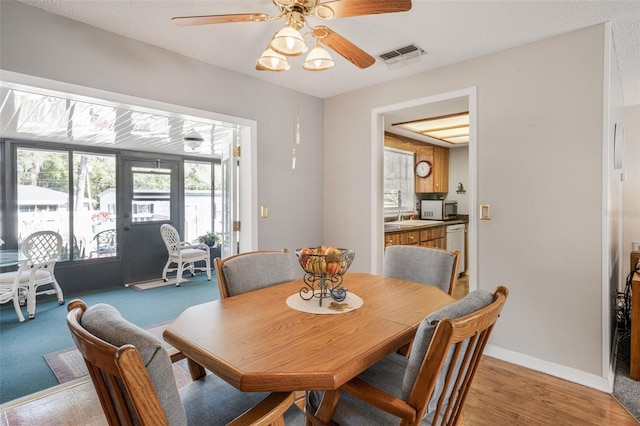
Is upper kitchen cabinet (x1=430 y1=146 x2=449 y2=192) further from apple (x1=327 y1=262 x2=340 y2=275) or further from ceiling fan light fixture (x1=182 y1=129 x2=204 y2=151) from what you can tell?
apple (x1=327 y1=262 x2=340 y2=275)

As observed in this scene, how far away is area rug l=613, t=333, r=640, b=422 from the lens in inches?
79.8

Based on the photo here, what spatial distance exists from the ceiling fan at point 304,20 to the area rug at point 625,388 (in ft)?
8.63

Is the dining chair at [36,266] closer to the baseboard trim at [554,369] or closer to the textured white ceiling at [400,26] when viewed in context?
the textured white ceiling at [400,26]

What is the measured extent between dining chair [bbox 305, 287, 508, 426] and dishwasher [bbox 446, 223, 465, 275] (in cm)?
410

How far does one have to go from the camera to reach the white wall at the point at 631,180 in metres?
3.82

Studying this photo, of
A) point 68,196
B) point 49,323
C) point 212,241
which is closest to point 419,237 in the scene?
point 212,241

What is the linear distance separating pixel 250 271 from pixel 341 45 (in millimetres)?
1387

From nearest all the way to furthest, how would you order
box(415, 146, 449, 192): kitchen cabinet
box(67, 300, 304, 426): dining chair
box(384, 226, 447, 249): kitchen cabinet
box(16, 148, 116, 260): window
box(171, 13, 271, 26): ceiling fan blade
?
box(67, 300, 304, 426): dining chair
box(171, 13, 271, 26): ceiling fan blade
box(384, 226, 447, 249): kitchen cabinet
box(16, 148, 116, 260): window
box(415, 146, 449, 192): kitchen cabinet

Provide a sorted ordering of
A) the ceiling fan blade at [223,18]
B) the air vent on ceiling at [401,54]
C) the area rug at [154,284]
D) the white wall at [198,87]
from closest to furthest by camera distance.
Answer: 1. the ceiling fan blade at [223,18]
2. the white wall at [198,87]
3. the air vent on ceiling at [401,54]
4. the area rug at [154,284]

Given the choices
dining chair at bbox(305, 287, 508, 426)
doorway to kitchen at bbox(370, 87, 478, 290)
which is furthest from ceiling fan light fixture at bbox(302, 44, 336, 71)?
doorway to kitchen at bbox(370, 87, 478, 290)

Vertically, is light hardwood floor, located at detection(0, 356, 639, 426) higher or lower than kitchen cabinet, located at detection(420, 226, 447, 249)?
lower

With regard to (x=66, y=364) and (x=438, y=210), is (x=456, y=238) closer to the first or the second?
(x=438, y=210)

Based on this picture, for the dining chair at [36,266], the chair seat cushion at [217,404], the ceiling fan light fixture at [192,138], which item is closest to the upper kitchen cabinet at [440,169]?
the ceiling fan light fixture at [192,138]

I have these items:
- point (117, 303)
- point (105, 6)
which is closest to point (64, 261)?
point (117, 303)
